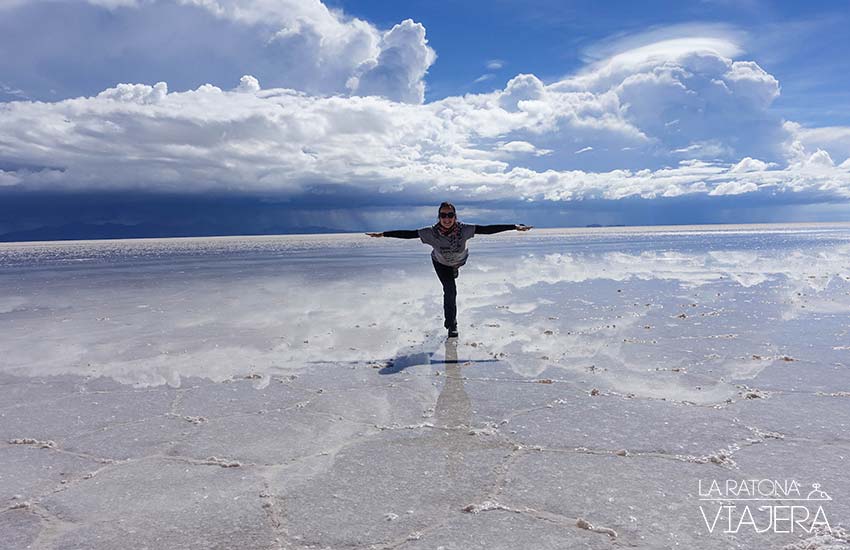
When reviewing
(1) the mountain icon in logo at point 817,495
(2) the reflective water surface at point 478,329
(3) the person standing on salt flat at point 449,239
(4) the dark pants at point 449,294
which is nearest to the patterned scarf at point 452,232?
(3) the person standing on salt flat at point 449,239

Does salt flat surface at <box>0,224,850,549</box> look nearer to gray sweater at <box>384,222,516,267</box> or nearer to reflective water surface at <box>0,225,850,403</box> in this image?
reflective water surface at <box>0,225,850,403</box>

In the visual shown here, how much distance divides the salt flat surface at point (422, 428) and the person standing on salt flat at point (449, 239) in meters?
0.81

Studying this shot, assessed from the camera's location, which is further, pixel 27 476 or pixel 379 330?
pixel 379 330

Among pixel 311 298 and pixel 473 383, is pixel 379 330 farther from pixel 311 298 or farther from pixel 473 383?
pixel 311 298

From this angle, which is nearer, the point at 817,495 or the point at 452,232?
the point at 817,495

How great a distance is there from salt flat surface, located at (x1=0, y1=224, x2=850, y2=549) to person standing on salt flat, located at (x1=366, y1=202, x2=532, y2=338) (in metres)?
0.81

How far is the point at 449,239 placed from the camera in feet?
32.9

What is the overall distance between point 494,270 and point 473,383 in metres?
18.3

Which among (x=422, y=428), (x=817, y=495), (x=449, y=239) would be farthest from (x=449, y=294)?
(x=817, y=495)

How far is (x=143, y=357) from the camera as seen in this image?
29.9ft

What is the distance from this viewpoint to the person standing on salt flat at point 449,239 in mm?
9880

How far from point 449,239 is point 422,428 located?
4.97 metres

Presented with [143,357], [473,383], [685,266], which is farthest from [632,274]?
[143,357]

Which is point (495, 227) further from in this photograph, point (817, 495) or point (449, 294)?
point (817, 495)
